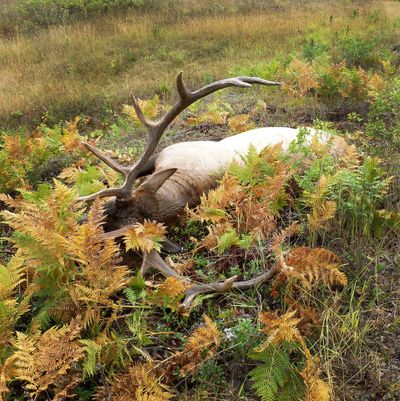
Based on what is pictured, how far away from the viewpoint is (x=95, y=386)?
2529 mm

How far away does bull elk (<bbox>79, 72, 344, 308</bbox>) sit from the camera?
3154mm

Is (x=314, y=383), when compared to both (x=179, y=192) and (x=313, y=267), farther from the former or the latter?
(x=179, y=192)

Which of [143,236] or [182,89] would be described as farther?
[182,89]

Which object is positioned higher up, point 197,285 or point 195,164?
point 195,164

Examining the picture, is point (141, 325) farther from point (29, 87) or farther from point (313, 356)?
point (29, 87)

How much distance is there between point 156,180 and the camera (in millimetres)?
3311

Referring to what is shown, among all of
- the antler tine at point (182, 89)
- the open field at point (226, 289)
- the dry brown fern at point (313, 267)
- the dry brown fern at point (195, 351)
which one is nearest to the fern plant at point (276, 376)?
the open field at point (226, 289)

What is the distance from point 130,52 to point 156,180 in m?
10.3

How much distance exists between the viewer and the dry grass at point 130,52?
35.8 feet

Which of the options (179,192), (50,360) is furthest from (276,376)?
(179,192)

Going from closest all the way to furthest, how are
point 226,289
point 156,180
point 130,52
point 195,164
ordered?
point 226,289 → point 156,180 → point 195,164 → point 130,52

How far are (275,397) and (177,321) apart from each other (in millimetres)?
739

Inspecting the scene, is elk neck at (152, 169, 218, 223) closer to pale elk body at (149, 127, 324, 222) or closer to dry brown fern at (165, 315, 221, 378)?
pale elk body at (149, 127, 324, 222)

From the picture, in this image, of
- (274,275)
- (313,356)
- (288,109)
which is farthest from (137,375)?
(288,109)
